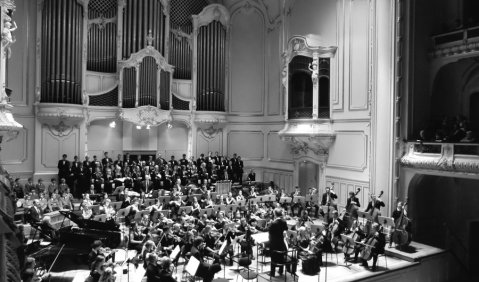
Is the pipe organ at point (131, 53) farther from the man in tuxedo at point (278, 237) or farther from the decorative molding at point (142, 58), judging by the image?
the man in tuxedo at point (278, 237)

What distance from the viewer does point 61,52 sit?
1708 centimetres

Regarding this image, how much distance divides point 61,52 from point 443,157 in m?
15.2

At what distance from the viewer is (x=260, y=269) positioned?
10.5m

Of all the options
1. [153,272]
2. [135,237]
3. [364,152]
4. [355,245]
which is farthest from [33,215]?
[364,152]

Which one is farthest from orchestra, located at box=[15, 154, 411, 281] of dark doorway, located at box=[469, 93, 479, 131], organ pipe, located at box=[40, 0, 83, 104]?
dark doorway, located at box=[469, 93, 479, 131]

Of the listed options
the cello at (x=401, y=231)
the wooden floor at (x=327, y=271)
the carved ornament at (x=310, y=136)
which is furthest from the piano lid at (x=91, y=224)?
the carved ornament at (x=310, y=136)

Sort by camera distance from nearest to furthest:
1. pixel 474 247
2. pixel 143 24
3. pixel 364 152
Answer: pixel 474 247 < pixel 364 152 < pixel 143 24

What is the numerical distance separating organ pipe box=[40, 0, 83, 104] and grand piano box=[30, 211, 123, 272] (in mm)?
8859

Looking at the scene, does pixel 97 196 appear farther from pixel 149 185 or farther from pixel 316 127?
pixel 316 127

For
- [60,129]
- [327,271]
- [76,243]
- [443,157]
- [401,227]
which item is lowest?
[327,271]

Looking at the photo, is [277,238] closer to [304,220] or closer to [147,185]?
[304,220]

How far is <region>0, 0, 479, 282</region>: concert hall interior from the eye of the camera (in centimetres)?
1013

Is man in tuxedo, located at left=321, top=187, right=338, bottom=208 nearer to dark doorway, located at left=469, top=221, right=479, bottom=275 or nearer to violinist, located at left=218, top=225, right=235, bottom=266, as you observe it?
dark doorway, located at left=469, top=221, right=479, bottom=275

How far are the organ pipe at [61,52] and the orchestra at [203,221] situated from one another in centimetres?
323
